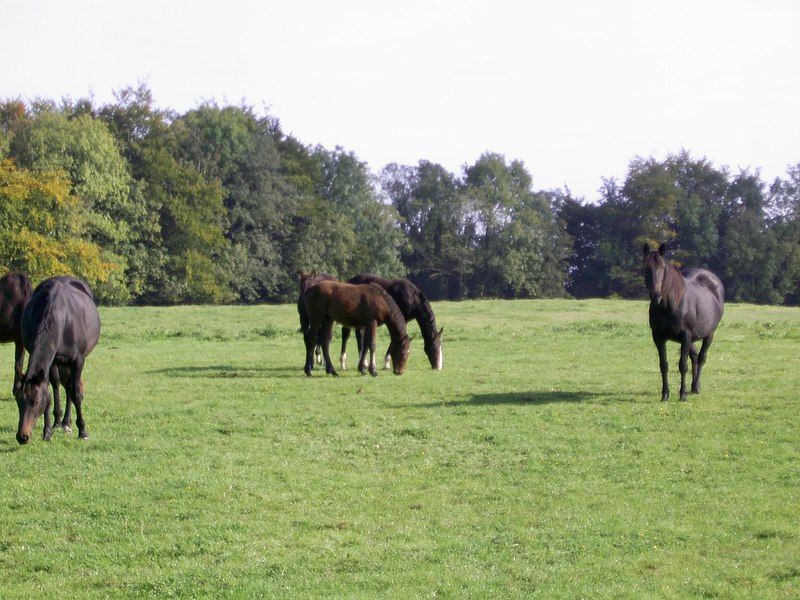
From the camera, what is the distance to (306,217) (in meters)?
62.0

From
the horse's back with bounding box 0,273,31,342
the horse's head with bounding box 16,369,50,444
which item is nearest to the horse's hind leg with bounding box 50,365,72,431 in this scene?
the horse's head with bounding box 16,369,50,444

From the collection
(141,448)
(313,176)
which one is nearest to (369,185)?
(313,176)

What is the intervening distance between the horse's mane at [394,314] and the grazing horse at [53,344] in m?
7.16

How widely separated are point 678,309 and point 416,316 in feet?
22.3

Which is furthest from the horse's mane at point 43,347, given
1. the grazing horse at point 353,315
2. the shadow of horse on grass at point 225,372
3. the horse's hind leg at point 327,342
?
the horse's hind leg at point 327,342

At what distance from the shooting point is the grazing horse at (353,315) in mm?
18734

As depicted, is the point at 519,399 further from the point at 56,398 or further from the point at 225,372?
the point at 56,398

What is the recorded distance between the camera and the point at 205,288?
54969 millimetres

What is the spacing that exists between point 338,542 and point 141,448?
14.4 ft

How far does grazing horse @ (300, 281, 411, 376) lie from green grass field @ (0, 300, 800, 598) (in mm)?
489

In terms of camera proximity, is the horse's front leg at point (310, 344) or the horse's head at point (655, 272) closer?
the horse's head at point (655, 272)

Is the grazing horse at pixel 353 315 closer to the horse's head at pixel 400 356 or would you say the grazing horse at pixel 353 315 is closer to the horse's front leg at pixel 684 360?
the horse's head at pixel 400 356

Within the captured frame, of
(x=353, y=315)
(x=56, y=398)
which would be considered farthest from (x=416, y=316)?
(x=56, y=398)

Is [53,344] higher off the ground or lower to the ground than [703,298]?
lower
